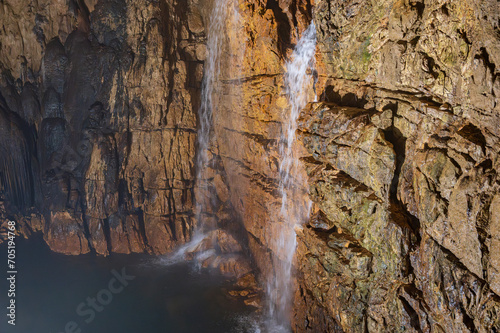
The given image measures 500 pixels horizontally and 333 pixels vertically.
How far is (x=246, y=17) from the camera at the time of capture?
15656 millimetres

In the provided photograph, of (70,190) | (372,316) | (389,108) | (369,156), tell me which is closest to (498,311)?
(372,316)

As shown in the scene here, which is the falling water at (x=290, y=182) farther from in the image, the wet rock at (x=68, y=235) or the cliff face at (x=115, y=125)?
the wet rock at (x=68, y=235)

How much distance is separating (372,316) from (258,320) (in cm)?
640

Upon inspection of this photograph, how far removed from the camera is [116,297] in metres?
17.5

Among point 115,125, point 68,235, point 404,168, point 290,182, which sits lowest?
point 68,235

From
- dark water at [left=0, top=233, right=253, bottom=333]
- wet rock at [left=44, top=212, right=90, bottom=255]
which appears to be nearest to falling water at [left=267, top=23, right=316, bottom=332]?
dark water at [left=0, top=233, right=253, bottom=333]

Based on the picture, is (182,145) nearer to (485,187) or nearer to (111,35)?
(111,35)

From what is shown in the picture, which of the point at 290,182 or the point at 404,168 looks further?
the point at 290,182

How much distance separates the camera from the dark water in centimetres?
1566

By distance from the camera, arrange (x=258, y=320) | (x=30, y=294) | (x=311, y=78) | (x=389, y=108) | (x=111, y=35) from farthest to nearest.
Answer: (x=111, y=35)
(x=30, y=294)
(x=258, y=320)
(x=311, y=78)
(x=389, y=108)

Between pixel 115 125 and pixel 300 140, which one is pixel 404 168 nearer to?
pixel 300 140

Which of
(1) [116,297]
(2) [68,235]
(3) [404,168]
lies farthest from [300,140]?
(2) [68,235]

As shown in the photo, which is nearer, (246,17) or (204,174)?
(246,17)

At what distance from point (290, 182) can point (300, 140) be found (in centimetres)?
268
